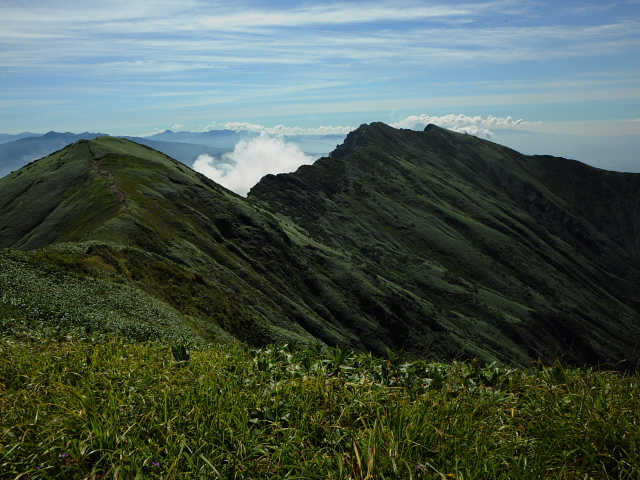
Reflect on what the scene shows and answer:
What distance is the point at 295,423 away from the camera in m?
5.92

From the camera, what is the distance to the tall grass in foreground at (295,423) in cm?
495

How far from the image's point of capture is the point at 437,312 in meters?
148

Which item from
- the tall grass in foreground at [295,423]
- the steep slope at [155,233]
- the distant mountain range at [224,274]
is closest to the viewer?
the tall grass in foreground at [295,423]

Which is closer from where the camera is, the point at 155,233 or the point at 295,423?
the point at 295,423

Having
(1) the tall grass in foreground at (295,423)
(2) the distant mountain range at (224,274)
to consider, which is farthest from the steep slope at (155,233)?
(1) the tall grass in foreground at (295,423)

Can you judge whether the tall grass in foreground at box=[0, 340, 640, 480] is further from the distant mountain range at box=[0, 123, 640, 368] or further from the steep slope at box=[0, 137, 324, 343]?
the steep slope at box=[0, 137, 324, 343]

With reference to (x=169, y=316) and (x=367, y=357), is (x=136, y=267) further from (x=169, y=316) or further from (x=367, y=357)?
(x=367, y=357)

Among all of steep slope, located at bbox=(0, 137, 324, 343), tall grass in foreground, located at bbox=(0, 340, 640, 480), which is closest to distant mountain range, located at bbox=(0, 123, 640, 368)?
steep slope, located at bbox=(0, 137, 324, 343)

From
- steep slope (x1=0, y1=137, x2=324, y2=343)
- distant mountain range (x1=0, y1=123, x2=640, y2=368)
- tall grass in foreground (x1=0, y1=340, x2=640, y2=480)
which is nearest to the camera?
tall grass in foreground (x1=0, y1=340, x2=640, y2=480)

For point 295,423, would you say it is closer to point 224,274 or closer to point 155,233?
point 155,233

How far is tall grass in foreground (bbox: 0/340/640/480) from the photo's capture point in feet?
16.2

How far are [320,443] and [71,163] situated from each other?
117164 millimetres

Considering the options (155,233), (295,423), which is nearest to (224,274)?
(155,233)

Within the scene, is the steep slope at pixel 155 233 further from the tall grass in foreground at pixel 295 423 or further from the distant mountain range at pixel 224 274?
the tall grass in foreground at pixel 295 423
